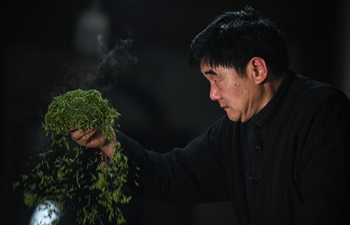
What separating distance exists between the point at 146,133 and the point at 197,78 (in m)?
0.48

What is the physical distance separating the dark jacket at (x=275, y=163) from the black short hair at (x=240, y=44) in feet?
0.43

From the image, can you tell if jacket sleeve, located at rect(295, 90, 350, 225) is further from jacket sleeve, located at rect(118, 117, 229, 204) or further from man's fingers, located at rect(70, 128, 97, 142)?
man's fingers, located at rect(70, 128, 97, 142)

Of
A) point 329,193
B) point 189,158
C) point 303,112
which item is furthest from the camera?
point 189,158

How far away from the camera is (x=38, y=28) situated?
276 cm

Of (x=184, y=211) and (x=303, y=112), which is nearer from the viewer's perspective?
(x=303, y=112)

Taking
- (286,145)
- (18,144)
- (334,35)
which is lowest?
(18,144)

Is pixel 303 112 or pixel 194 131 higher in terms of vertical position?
pixel 303 112

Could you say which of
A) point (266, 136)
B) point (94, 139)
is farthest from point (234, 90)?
point (94, 139)

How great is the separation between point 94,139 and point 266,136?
27.8 inches

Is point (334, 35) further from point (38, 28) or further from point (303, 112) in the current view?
point (38, 28)

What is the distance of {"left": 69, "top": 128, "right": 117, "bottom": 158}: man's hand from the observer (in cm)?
178

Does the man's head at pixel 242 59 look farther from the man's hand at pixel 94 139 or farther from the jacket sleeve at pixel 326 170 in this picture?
the man's hand at pixel 94 139

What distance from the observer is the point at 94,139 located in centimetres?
190

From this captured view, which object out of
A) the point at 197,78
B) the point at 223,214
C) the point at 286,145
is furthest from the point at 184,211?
the point at 286,145
